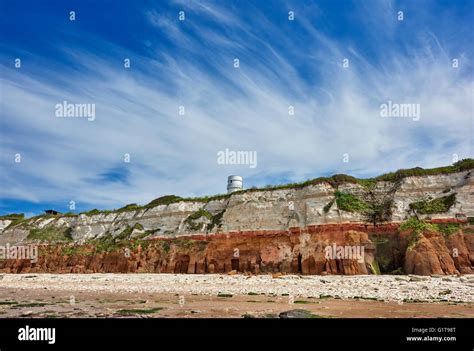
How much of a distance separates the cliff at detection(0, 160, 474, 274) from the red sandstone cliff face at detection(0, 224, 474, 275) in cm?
8

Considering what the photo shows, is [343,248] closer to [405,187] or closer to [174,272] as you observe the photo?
[405,187]

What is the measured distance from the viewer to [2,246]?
2311 inches

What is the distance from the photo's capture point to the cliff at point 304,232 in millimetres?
26562

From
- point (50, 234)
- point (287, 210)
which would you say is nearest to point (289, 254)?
point (287, 210)

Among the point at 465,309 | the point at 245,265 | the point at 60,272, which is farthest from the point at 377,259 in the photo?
the point at 60,272

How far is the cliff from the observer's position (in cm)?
2656

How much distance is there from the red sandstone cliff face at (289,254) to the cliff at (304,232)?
Result: 0.25 ft

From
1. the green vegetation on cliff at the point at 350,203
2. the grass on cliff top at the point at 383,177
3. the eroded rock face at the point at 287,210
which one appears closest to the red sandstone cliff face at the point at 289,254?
the eroded rock face at the point at 287,210

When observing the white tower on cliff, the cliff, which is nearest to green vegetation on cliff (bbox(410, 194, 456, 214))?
the cliff

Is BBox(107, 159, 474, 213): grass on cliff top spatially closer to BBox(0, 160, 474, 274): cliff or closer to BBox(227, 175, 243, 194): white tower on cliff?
BBox(0, 160, 474, 274): cliff

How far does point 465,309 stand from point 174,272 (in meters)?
28.6

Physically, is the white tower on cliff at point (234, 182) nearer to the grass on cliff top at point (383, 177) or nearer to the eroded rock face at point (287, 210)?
the eroded rock face at point (287, 210)
